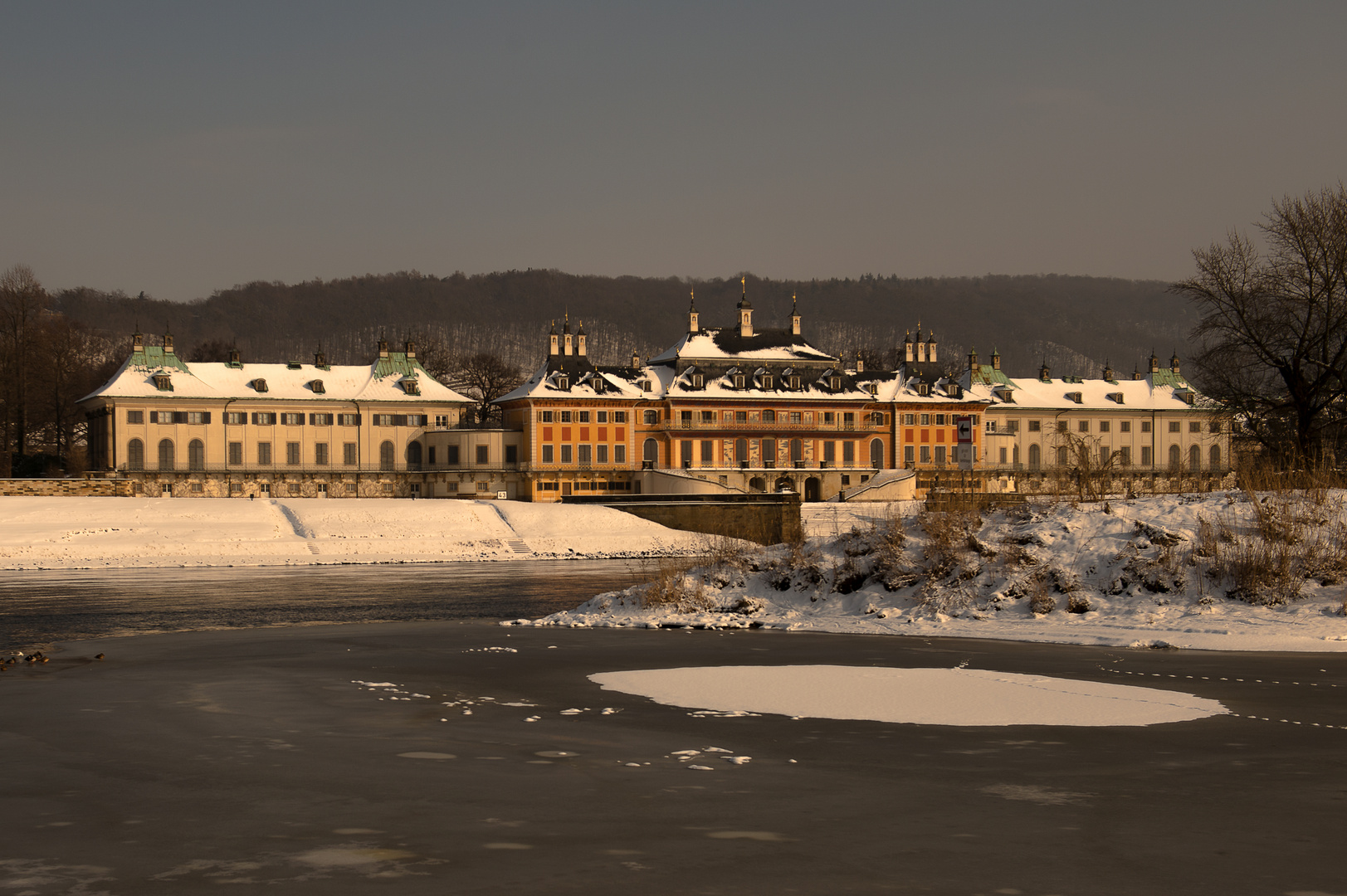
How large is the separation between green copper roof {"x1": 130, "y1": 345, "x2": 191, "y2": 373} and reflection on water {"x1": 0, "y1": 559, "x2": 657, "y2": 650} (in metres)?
41.7

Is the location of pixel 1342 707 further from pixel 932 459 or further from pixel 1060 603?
pixel 932 459

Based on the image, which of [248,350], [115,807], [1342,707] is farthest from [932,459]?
[248,350]

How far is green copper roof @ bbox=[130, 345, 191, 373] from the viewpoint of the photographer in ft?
270

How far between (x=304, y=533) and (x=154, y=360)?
32.9 metres

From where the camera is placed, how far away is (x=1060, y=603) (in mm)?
20828

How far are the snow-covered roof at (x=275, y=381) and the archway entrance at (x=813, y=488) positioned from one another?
23.2m

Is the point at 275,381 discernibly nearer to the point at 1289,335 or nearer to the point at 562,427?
the point at 562,427

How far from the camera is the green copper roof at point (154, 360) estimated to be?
270 feet

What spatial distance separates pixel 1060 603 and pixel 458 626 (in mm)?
9721

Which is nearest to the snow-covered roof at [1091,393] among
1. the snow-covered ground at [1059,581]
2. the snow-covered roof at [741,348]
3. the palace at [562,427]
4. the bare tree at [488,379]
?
the palace at [562,427]

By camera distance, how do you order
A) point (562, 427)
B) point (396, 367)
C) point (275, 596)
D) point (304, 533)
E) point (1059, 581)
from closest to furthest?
point (1059, 581) < point (275, 596) < point (304, 533) < point (562, 427) < point (396, 367)

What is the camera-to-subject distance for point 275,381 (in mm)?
84750

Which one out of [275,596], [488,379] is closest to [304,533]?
[275,596]

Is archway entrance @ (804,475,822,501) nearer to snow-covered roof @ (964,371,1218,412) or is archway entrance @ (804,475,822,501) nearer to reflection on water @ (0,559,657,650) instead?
snow-covered roof @ (964,371,1218,412)
